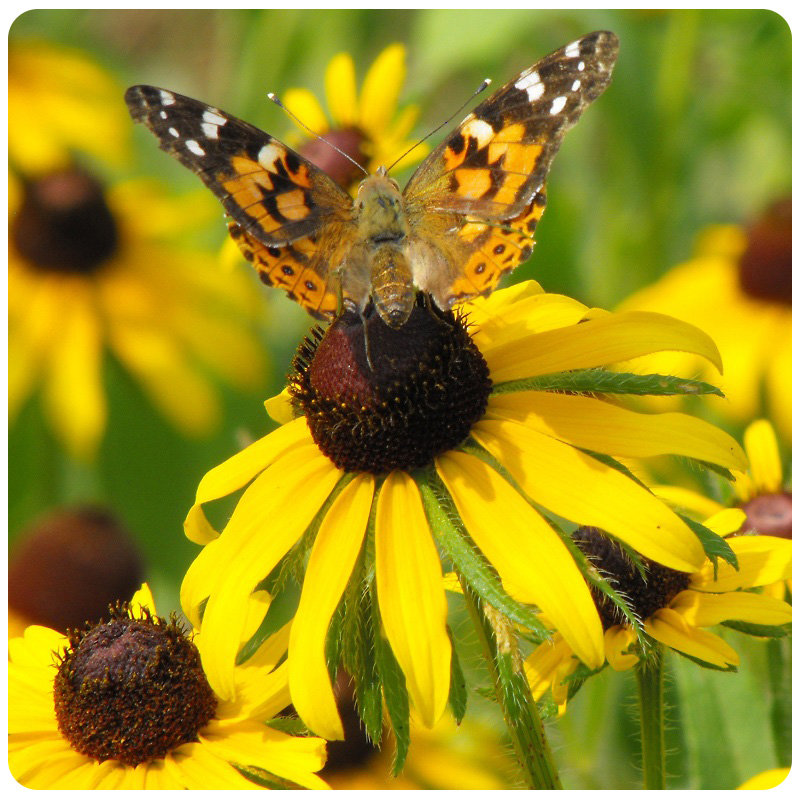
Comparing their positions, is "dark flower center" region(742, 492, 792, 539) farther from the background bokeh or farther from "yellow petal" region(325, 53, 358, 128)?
"yellow petal" region(325, 53, 358, 128)

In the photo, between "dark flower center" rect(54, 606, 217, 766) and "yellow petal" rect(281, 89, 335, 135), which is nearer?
"dark flower center" rect(54, 606, 217, 766)

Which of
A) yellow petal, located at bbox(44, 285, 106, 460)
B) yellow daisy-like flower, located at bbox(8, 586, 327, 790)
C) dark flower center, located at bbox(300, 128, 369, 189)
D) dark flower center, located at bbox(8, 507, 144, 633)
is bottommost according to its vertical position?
dark flower center, located at bbox(8, 507, 144, 633)

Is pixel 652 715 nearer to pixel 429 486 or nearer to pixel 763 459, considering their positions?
pixel 429 486

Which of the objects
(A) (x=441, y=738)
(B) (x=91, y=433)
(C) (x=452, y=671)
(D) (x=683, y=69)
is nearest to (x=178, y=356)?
(B) (x=91, y=433)

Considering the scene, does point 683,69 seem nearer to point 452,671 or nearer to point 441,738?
point 441,738

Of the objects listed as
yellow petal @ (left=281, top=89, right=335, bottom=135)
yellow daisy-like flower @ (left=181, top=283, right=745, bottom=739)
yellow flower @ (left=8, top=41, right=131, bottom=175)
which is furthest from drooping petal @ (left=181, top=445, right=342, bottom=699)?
yellow flower @ (left=8, top=41, right=131, bottom=175)

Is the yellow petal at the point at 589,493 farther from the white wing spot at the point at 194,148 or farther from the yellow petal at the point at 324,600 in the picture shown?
the white wing spot at the point at 194,148

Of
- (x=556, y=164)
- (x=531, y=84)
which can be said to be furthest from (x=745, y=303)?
(x=531, y=84)
